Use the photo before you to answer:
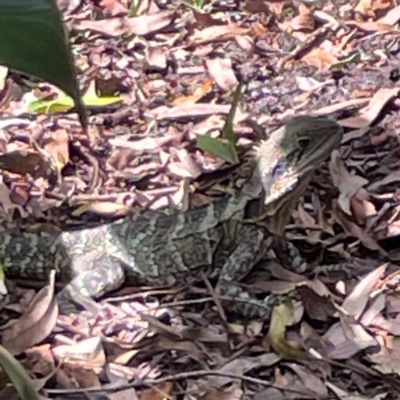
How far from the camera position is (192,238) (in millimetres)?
4102

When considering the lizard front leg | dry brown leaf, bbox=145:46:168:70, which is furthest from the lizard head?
dry brown leaf, bbox=145:46:168:70

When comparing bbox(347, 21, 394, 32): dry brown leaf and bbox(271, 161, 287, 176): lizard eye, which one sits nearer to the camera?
bbox(271, 161, 287, 176): lizard eye

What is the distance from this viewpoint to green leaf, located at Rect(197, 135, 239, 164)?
4555 mm

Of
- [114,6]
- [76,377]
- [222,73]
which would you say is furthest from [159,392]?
[114,6]

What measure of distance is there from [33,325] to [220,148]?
144 cm

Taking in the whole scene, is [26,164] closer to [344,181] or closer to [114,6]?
[344,181]

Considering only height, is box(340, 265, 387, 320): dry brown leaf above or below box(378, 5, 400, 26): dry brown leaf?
above

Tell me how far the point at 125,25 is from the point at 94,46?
276mm

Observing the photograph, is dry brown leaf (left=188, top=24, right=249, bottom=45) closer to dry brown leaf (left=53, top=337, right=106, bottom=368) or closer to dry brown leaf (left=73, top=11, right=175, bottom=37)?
dry brown leaf (left=73, top=11, right=175, bottom=37)

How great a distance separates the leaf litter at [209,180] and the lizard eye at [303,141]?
0.42 metres

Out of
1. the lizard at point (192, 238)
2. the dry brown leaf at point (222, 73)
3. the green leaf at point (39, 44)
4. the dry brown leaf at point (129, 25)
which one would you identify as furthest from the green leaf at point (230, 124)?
the green leaf at point (39, 44)

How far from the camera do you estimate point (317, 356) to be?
3.39m

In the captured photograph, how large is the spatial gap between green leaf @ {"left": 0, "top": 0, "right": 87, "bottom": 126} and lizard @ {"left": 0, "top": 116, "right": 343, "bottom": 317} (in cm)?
296

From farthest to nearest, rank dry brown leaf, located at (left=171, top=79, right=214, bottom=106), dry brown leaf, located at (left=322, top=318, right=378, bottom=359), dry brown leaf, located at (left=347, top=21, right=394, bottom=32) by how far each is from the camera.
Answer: dry brown leaf, located at (left=347, top=21, right=394, bottom=32), dry brown leaf, located at (left=171, top=79, right=214, bottom=106), dry brown leaf, located at (left=322, top=318, right=378, bottom=359)
